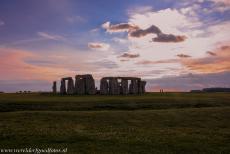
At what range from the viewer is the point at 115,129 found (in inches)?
1153

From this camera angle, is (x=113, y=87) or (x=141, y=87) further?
(x=141, y=87)

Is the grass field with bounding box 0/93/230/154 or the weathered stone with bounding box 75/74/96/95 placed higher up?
the weathered stone with bounding box 75/74/96/95

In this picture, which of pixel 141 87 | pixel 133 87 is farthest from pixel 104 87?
pixel 141 87

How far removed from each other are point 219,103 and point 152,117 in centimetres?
2193

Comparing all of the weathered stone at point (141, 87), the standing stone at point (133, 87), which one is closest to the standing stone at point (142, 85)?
the weathered stone at point (141, 87)

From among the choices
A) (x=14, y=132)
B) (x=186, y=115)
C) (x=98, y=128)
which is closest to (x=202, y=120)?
(x=186, y=115)

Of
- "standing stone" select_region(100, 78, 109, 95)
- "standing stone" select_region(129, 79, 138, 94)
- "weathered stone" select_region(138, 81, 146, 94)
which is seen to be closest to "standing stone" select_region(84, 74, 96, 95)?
"standing stone" select_region(100, 78, 109, 95)

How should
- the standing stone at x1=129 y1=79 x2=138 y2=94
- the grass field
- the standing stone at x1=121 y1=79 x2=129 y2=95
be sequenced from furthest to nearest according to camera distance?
the standing stone at x1=129 y1=79 x2=138 y2=94 → the standing stone at x1=121 y1=79 x2=129 y2=95 → the grass field

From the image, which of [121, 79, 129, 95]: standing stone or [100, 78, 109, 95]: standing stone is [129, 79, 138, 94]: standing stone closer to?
[121, 79, 129, 95]: standing stone

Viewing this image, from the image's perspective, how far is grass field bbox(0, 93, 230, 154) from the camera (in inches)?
874

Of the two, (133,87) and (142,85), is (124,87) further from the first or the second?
(142,85)

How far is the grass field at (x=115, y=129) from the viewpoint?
22188 millimetres

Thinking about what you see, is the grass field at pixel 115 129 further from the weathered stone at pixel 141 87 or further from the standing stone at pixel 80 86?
the weathered stone at pixel 141 87

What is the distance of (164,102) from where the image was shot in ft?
171
